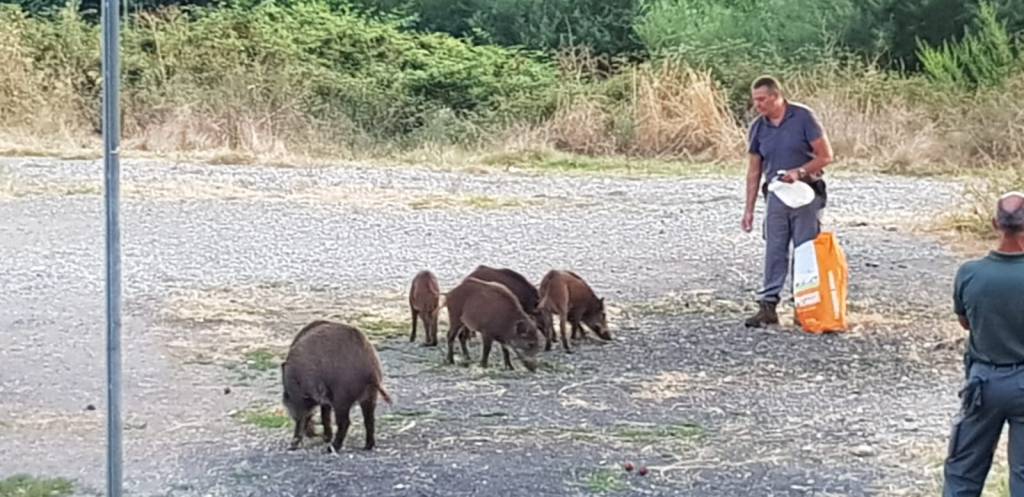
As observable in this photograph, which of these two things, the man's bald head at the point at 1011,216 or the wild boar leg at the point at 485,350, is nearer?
the man's bald head at the point at 1011,216

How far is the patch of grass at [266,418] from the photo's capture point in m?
7.83

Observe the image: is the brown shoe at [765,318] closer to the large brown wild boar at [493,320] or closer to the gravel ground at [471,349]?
the gravel ground at [471,349]

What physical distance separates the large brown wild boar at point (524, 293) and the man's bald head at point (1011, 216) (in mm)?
4099

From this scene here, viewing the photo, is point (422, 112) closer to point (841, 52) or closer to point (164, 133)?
point (164, 133)

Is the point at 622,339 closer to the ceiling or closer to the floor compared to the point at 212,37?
closer to the floor

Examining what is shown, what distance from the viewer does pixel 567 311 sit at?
979 cm

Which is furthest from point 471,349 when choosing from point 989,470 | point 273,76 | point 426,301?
point 273,76

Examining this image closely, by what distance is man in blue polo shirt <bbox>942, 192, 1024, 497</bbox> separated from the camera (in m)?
5.75

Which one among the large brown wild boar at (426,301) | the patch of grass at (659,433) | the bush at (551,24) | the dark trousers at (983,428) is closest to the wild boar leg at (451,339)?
the large brown wild boar at (426,301)

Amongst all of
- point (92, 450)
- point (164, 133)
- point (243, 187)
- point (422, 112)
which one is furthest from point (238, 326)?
point (422, 112)

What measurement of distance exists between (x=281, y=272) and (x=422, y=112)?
1224 centimetres

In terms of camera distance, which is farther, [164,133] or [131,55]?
[131,55]

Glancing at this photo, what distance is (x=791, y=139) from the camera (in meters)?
10.3

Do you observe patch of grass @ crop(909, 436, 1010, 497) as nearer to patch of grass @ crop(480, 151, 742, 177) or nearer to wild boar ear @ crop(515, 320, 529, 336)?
wild boar ear @ crop(515, 320, 529, 336)
